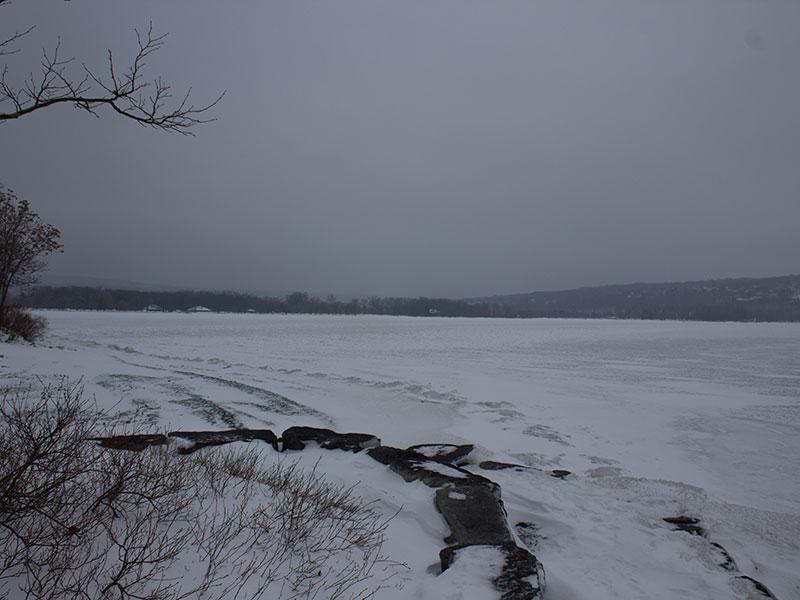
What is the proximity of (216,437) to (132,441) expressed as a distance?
1844 mm

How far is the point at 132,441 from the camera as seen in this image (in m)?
5.61

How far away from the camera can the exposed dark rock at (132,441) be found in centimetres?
486

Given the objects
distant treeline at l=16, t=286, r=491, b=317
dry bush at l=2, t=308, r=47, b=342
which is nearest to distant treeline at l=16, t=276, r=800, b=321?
distant treeline at l=16, t=286, r=491, b=317

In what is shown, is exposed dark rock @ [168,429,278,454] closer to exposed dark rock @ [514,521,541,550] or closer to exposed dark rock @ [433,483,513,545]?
exposed dark rock @ [433,483,513,545]

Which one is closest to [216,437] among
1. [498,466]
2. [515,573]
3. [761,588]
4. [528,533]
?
[498,466]

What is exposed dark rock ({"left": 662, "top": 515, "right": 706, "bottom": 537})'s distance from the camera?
5.71 metres

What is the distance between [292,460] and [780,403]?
14171mm

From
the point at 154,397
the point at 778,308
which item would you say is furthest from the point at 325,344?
A: the point at 778,308

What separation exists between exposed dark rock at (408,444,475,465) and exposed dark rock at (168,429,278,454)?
101 inches

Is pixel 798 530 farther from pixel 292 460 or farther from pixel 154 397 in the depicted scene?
pixel 154 397

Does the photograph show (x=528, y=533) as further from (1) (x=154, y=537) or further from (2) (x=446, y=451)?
(1) (x=154, y=537)

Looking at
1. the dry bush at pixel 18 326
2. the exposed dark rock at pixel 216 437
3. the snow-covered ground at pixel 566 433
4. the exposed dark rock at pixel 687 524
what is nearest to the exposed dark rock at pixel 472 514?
the snow-covered ground at pixel 566 433

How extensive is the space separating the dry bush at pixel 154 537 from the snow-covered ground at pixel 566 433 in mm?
665

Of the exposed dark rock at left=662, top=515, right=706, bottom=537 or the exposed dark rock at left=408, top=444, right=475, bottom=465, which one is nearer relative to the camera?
the exposed dark rock at left=662, top=515, right=706, bottom=537
